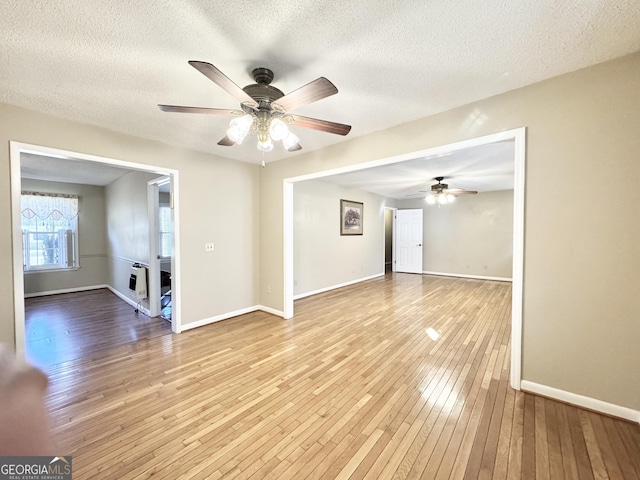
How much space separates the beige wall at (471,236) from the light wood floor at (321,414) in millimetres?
4565

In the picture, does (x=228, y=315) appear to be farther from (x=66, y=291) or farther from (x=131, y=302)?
(x=66, y=291)

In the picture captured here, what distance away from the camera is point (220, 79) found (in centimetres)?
138

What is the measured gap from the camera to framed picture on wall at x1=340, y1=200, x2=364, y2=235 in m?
6.23

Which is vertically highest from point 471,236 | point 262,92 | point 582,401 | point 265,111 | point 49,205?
point 262,92

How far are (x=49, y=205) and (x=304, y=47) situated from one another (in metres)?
7.15

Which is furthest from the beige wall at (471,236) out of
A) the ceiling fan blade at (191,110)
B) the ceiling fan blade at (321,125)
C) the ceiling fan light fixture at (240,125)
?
the ceiling fan blade at (191,110)

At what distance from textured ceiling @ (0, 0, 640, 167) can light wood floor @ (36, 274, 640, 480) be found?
2484 mm

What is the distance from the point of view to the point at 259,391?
2.15 metres

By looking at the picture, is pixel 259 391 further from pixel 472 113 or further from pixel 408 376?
pixel 472 113

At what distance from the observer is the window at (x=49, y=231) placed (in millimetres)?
5430

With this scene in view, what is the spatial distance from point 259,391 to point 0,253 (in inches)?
102

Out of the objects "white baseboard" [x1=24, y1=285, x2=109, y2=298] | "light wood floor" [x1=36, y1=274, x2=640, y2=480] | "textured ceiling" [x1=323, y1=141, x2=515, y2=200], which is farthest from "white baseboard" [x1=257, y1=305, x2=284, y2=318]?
"white baseboard" [x1=24, y1=285, x2=109, y2=298]

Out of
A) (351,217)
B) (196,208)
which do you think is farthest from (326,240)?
(196,208)

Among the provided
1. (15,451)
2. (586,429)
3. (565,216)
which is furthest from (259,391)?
(565,216)
